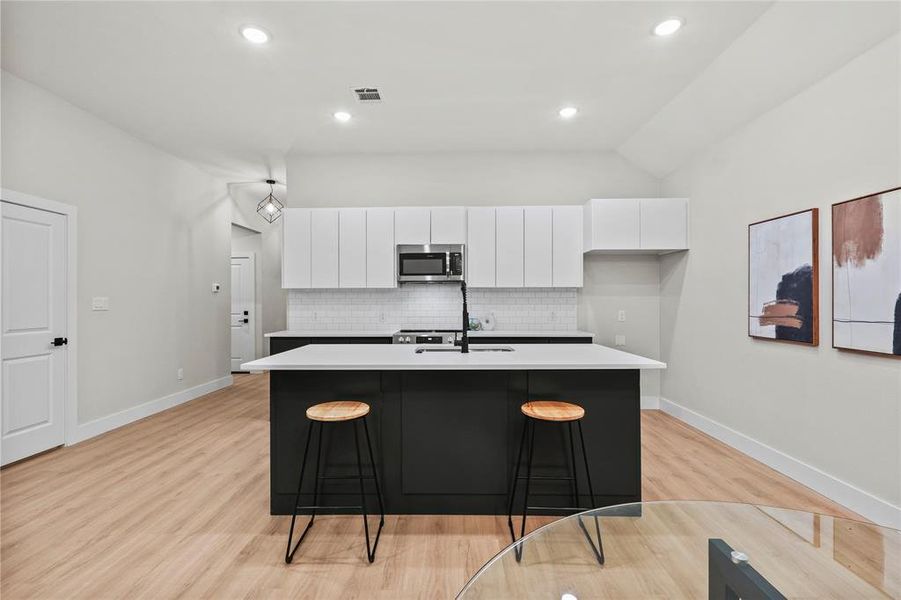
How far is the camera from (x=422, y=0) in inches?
95.3

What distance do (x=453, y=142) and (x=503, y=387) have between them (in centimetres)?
322

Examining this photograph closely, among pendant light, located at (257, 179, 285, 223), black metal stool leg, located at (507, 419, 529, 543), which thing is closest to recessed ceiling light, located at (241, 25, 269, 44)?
black metal stool leg, located at (507, 419, 529, 543)

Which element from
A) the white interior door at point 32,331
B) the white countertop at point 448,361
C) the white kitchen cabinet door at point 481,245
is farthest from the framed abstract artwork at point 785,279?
the white interior door at point 32,331

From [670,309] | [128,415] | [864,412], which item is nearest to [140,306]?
[128,415]

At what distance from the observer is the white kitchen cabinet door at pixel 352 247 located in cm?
466

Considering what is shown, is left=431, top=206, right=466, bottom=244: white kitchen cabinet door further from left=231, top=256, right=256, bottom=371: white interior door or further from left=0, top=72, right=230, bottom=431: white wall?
left=231, top=256, right=256, bottom=371: white interior door

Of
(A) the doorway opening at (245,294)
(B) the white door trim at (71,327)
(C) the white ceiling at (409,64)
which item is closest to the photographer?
(C) the white ceiling at (409,64)

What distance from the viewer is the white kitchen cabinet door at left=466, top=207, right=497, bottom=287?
460 centimetres

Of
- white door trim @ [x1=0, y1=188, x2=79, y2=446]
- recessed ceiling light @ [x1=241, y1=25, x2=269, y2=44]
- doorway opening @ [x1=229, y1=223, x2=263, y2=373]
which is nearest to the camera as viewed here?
recessed ceiling light @ [x1=241, y1=25, x2=269, y2=44]

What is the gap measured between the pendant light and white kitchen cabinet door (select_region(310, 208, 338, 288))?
2158 mm

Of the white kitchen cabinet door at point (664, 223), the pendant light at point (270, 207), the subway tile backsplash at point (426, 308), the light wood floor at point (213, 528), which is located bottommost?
the light wood floor at point (213, 528)

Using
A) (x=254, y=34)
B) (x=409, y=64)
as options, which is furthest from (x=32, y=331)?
(x=409, y=64)

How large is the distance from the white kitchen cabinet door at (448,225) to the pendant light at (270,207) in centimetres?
317

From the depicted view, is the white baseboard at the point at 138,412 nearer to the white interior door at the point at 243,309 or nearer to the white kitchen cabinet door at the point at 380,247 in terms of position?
the white interior door at the point at 243,309
